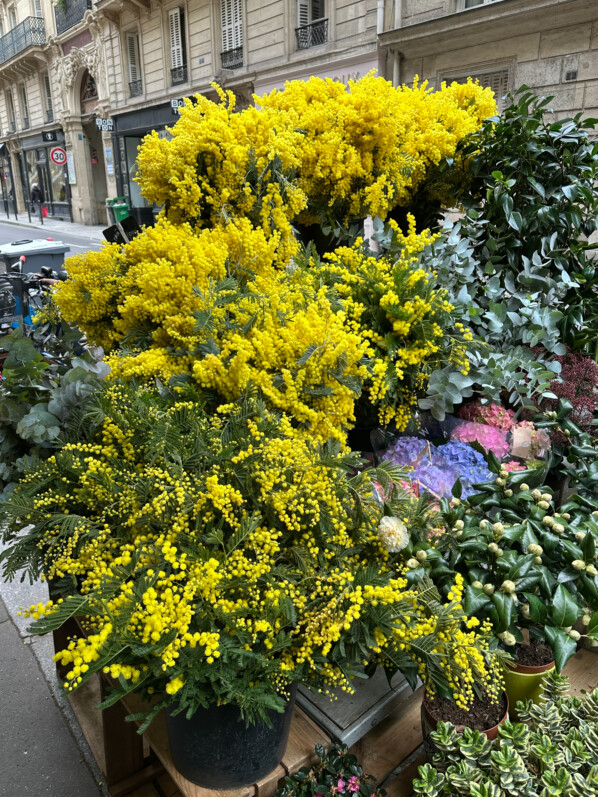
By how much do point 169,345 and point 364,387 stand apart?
687 millimetres

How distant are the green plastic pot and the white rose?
0.59 metres

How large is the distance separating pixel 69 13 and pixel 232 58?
12631 mm

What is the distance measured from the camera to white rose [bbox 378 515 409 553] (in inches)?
60.2

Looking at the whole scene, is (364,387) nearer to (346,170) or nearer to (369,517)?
(369,517)

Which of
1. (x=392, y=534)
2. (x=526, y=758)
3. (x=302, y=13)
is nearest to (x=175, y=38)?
(x=302, y=13)

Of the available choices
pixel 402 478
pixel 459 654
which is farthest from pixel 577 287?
pixel 459 654

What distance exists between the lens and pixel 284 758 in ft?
5.27

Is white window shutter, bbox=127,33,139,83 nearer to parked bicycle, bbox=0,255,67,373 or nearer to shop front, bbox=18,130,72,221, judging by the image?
shop front, bbox=18,130,72,221

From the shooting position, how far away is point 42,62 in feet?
89.0

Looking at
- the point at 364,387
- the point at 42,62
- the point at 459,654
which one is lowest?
the point at 459,654

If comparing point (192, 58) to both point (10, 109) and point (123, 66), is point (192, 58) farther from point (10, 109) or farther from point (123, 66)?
point (10, 109)

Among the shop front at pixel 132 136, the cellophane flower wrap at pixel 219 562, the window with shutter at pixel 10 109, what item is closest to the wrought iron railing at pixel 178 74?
the shop front at pixel 132 136

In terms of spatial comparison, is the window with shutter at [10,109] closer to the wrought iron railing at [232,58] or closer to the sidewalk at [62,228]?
the sidewalk at [62,228]

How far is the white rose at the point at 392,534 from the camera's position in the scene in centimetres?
153
